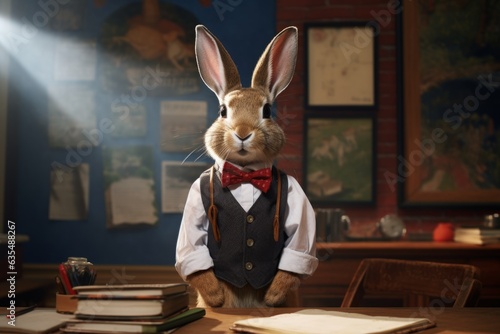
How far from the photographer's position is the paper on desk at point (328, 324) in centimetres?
103

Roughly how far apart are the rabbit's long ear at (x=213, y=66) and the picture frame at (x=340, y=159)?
1654 millimetres

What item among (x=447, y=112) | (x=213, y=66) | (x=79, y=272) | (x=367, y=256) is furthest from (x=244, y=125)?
(x=447, y=112)

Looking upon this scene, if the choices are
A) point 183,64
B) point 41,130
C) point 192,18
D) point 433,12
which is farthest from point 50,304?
point 433,12

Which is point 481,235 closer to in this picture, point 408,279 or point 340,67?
point 340,67

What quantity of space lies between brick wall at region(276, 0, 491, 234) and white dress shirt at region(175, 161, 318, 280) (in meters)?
1.76

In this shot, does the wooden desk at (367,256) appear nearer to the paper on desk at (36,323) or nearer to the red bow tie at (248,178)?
the red bow tie at (248,178)

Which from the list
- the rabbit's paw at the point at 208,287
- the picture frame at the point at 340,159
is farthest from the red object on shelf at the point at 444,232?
the rabbit's paw at the point at 208,287

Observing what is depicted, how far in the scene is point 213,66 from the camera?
1.63m

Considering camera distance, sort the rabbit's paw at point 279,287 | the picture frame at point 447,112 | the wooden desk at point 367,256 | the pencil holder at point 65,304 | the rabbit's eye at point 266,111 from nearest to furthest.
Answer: the pencil holder at point 65,304
the rabbit's paw at point 279,287
the rabbit's eye at point 266,111
the wooden desk at point 367,256
the picture frame at point 447,112

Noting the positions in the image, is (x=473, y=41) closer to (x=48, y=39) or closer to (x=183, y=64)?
(x=183, y=64)

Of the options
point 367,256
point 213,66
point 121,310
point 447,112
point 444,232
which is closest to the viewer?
point 121,310

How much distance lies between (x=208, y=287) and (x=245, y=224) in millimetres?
168

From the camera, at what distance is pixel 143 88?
327 cm

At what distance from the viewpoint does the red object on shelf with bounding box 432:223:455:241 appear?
118 inches
